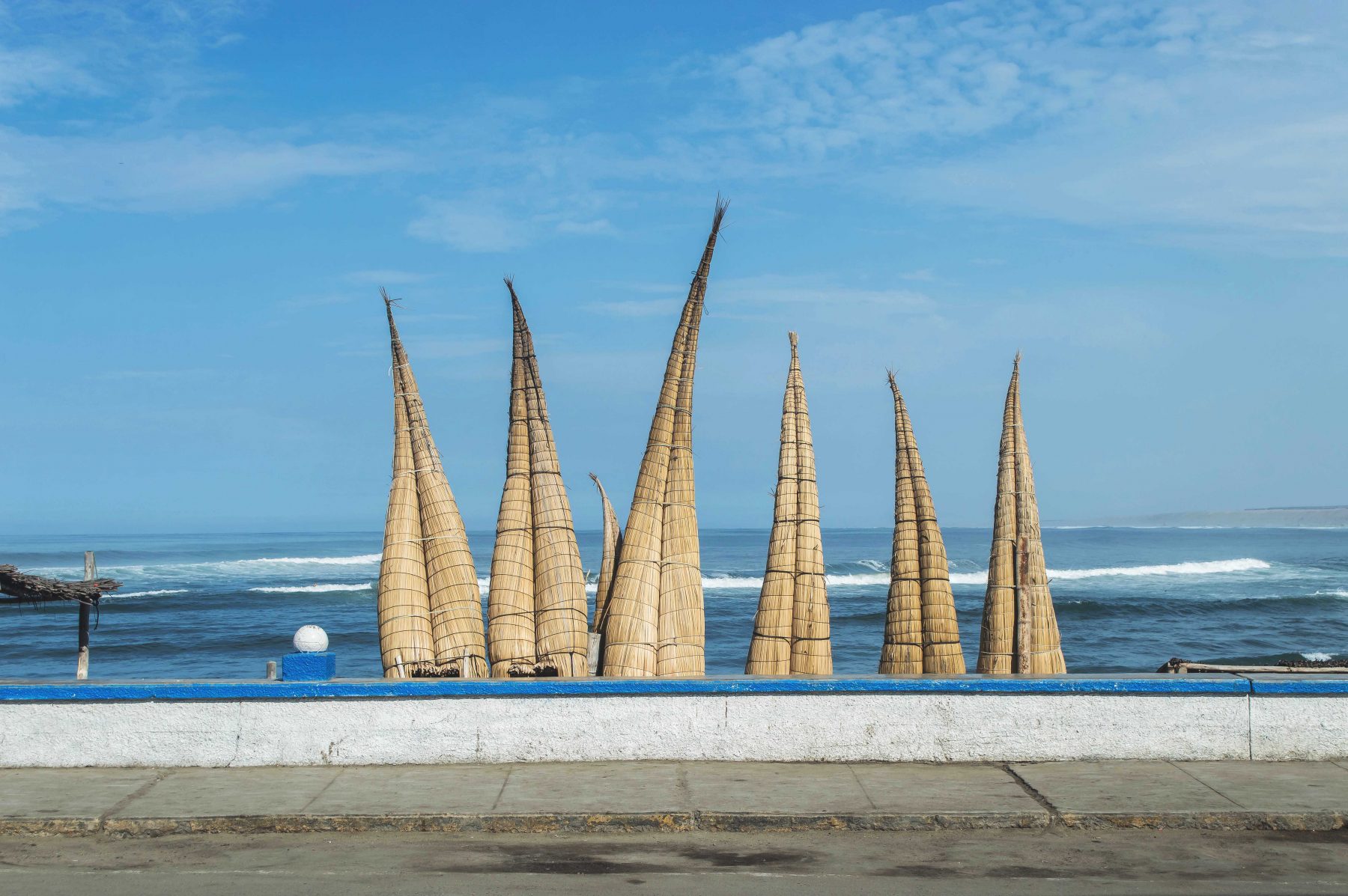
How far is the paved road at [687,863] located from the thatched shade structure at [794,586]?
10.4ft

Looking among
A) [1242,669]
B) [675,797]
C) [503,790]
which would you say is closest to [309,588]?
[503,790]

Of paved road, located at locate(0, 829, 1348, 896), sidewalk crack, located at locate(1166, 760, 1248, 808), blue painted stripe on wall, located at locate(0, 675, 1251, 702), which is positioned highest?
blue painted stripe on wall, located at locate(0, 675, 1251, 702)

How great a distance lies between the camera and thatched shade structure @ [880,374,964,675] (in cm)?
1054

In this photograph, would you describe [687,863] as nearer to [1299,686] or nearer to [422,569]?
[422,569]

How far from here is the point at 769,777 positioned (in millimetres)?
8094

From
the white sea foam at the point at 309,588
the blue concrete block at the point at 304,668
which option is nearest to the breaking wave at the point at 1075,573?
the white sea foam at the point at 309,588

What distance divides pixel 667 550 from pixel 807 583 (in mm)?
1286

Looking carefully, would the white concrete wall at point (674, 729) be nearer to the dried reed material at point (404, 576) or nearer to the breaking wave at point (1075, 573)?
the dried reed material at point (404, 576)

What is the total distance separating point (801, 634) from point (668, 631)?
48.2 inches

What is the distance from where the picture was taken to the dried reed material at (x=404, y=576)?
31.1 feet

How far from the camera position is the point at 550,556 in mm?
9703

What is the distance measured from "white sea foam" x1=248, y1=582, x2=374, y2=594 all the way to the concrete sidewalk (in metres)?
43.6

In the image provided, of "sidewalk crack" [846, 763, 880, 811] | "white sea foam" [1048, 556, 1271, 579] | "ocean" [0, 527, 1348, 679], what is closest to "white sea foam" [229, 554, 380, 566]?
"ocean" [0, 527, 1348, 679]

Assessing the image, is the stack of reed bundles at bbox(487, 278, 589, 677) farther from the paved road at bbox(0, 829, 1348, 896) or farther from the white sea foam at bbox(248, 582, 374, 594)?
the white sea foam at bbox(248, 582, 374, 594)
